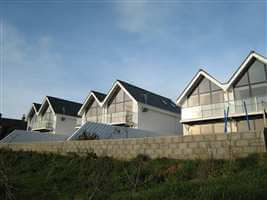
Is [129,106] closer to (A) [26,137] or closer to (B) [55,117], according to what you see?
(A) [26,137]

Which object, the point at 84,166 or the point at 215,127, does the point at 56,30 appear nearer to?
the point at 84,166

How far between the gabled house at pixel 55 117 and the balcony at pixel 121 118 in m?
7.89

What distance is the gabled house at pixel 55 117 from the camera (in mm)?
26469

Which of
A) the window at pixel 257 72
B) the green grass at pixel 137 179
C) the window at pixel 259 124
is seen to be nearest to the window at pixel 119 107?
the green grass at pixel 137 179

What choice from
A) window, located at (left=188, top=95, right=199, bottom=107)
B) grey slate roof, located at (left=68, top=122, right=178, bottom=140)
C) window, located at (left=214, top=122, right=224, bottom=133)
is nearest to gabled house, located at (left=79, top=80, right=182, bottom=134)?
grey slate roof, located at (left=68, top=122, right=178, bottom=140)

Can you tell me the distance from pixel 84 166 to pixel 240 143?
584 centimetres

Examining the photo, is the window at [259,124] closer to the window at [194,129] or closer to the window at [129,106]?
the window at [194,129]

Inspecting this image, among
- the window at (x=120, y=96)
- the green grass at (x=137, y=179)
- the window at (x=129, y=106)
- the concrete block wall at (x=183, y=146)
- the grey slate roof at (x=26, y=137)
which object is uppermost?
the window at (x=120, y=96)

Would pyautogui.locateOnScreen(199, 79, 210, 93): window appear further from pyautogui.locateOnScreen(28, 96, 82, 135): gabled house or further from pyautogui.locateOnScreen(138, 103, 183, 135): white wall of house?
pyautogui.locateOnScreen(28, 96, 82, 135): gabled house

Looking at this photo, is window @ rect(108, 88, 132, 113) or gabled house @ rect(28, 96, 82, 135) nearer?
window @ rect(108, 88, 132, 113)

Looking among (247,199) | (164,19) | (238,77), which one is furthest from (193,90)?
(247,199)

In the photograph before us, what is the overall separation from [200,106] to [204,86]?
5.53 ft

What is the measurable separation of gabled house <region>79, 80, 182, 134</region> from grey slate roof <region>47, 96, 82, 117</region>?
15.4ft

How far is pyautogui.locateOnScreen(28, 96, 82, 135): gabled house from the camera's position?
1042 inches
